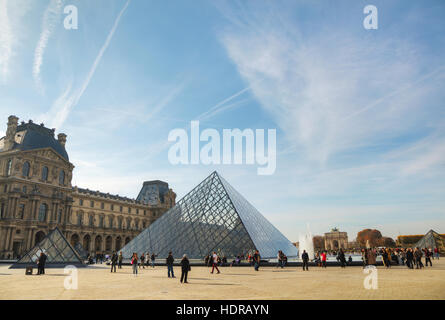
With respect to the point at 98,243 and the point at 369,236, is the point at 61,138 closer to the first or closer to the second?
the point at 98,243

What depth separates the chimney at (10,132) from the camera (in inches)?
1738

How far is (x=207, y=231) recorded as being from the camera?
2405 centimetres

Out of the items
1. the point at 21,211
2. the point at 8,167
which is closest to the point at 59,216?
the point at 21,211

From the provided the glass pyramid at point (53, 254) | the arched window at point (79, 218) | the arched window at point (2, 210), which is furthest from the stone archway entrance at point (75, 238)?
the glass pyramid at point (53, 254)

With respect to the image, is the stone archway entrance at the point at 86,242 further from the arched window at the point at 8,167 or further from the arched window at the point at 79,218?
the arched window at the point at 8,167

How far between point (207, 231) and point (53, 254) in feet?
35.6

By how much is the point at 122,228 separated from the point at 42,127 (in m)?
25.7

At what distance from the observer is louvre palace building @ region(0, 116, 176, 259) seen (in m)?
41.3

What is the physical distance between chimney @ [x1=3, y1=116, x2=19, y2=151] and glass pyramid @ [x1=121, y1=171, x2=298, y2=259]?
28345mm

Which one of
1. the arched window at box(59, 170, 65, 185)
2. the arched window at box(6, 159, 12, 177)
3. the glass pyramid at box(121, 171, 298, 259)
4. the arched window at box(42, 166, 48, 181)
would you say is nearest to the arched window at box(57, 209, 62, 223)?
the arched window at box(59, 170, 65, 185)

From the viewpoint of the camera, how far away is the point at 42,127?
4928 cm

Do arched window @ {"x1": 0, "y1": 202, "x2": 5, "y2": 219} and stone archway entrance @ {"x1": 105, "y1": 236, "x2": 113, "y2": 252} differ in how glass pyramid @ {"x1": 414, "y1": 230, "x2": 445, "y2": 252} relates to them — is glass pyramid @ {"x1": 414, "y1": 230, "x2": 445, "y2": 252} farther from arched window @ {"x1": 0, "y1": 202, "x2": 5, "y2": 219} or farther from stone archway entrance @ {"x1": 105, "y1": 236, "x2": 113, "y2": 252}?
arched window @ {"x1": 0, "y1": 202, "x2": 5, "y2": 219}
